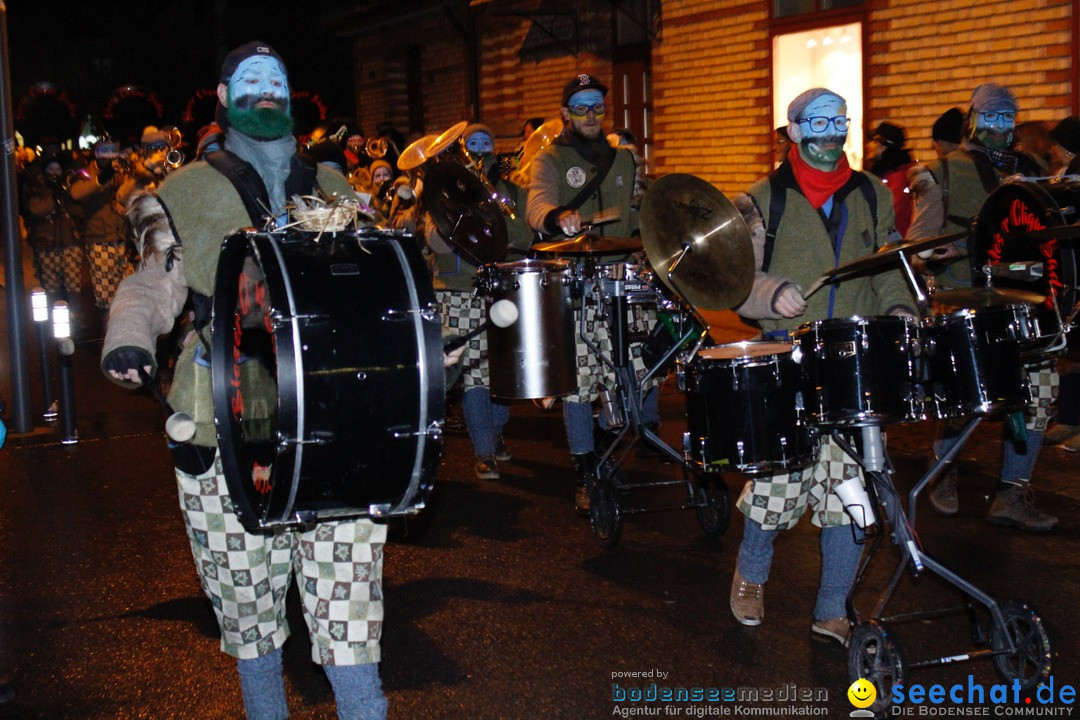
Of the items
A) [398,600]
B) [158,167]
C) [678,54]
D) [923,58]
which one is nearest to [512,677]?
[398,600]

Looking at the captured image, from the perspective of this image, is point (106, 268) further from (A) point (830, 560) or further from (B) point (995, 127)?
(A) point (830, 560)

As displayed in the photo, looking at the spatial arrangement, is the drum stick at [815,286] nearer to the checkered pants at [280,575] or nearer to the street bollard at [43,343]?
the checkered pants at [280,575]

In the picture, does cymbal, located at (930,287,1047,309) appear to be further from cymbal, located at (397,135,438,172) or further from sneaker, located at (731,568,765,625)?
cymbal, located at (397,135,438,172)

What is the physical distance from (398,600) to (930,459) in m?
3.65

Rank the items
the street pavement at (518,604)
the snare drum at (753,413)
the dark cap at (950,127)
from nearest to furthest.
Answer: the snare drum at (753,413) → the street pavement at (518,604) → the dark cap at (950,127)

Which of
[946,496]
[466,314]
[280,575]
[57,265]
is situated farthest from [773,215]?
[57,265]

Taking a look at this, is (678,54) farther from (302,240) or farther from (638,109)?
(302,240)

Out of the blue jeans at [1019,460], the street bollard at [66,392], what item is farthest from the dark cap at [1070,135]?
the street bollard at [66,392]

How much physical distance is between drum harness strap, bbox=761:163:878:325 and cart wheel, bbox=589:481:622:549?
182 cm

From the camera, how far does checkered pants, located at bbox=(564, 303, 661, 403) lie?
6824mm

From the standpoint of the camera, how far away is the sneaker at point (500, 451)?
8352mm

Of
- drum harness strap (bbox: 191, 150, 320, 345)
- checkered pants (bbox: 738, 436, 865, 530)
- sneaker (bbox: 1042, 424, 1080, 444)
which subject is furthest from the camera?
sneaker (bbox: 1042, 424, 1080, 444)

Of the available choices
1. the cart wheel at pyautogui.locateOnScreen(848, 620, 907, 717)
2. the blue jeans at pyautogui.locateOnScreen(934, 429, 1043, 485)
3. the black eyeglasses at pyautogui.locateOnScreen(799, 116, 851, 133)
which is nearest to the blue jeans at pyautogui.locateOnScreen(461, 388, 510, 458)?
the blue jeans at pyautogui.locateOnScreen(934, 429, 1043, 485)

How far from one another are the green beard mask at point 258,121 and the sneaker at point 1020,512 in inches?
168
